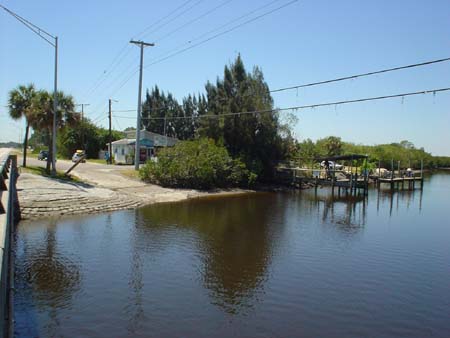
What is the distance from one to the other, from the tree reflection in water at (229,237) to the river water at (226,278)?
0.07 metres

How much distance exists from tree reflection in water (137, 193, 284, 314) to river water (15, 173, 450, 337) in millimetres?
71

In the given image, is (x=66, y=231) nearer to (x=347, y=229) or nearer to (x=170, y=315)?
(x=170, y=315)

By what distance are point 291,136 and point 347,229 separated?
86.1 ft

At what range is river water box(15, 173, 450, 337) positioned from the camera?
10.9 metres

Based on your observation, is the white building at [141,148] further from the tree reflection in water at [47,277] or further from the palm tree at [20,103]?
the tree reflection in water at [47,277]

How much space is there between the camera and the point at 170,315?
36.9ft

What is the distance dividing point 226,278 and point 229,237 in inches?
252

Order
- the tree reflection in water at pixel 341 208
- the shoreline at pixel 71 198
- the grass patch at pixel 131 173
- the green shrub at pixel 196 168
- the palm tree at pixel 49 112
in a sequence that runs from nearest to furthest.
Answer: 1. the shoreline at pixel 71 198
2. the tree reflection in water at pixel 341 208
3. the palm tree at pixel 49 112
4. the green shrub at pixel 196 168
5. the grass patch at pixel 131 173

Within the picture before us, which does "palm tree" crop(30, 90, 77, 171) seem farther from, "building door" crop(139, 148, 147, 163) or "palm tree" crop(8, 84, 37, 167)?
"building door" crop(139, 148, 147, 163)

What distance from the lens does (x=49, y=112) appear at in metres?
31.1

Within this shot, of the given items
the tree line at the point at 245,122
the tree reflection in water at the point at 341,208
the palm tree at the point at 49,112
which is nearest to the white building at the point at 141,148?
the tree line at the point at 245,122

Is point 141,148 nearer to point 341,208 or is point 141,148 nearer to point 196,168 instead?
point 196,168

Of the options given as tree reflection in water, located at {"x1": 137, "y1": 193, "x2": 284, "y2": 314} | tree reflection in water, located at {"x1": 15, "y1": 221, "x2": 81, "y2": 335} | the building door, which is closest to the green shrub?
tree reflection in water, located at {"x1": 137, "y1": 193, "x2": 284, "y2": 314}

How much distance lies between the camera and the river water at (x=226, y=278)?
1090cm
